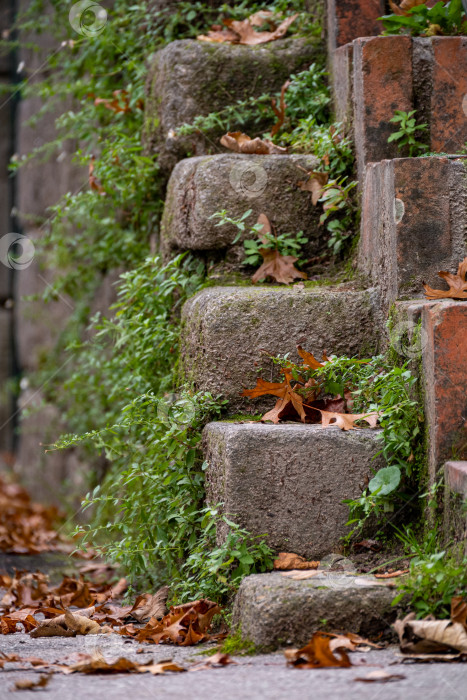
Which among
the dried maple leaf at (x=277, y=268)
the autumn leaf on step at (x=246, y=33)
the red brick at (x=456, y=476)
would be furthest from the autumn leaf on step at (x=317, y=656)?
the autumn leaf on step at (x=246, y=33)

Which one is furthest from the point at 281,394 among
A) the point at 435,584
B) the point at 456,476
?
the point at 435,584

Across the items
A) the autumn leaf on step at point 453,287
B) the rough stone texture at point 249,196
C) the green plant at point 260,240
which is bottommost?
the autumn leaf on step at point 453,287

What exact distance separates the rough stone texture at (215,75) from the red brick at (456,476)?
68.0 inches

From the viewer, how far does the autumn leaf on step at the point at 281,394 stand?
2299mm

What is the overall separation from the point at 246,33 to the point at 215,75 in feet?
0.95

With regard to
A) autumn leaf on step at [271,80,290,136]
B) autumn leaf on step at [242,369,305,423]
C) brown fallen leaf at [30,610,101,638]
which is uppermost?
autumn leaf on step at [271,80,290,136]

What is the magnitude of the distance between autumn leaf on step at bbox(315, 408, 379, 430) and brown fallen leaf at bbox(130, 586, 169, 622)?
779mm

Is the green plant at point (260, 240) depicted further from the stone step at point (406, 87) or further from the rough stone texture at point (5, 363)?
the rough stone texture at point (5, 363)

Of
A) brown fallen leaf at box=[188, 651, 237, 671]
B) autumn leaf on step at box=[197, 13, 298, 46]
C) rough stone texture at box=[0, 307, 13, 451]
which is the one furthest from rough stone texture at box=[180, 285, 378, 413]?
rough stone texture at box=[0, 307, 13, 451]

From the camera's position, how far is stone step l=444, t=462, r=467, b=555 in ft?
6.01

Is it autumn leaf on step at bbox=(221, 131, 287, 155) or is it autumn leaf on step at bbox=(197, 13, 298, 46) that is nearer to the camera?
Result: autumn leaf on step at bbox=(221, 131, 287, 155)

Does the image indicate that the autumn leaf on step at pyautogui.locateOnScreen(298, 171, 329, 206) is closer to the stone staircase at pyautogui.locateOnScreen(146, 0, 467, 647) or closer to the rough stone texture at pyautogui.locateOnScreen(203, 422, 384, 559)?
the stone staircase at pyautogui.locateOnScreen(146, 0, 467, 647)

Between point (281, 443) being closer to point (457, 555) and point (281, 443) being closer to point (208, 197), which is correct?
point (457, 555)

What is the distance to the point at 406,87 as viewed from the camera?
2.61 metres
